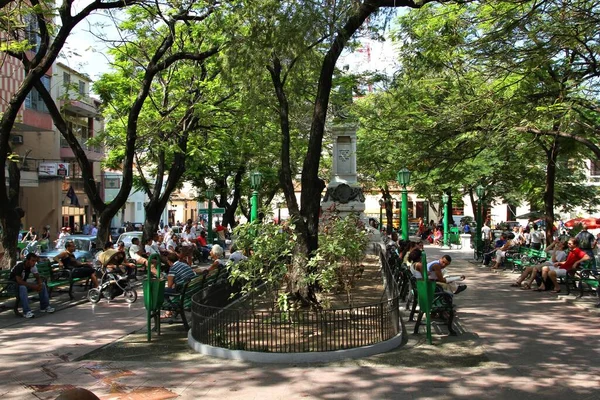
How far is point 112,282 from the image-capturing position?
45.9 feet

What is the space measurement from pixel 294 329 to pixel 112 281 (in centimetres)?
713

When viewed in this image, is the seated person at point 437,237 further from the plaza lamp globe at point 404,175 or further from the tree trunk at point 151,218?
the tree trunk at point 151,218

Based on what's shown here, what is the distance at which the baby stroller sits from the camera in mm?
13672

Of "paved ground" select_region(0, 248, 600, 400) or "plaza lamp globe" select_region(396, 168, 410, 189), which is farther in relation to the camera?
"plaza lamp globe" select_region(396, 168, 410, 189)

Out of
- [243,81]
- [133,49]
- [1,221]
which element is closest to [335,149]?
[133,49]

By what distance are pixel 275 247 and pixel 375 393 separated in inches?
149

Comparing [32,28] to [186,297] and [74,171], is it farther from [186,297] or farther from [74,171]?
[74,171]

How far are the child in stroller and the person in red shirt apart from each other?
9968 mm

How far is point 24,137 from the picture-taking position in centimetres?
3459

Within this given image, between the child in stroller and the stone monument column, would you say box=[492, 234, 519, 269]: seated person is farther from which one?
the child in stroller

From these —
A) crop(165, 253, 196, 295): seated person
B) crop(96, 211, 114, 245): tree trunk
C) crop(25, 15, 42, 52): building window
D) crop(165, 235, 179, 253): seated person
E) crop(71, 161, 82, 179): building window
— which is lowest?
crop(165, 253, 196, 295): seated person

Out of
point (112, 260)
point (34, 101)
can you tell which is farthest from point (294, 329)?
point (34, 101)

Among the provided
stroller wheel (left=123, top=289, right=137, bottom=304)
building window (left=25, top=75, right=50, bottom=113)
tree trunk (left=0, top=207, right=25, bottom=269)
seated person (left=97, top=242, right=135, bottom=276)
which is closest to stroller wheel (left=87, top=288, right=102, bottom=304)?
stroller wheel (left=123, top=289, right=137, bottom=304)

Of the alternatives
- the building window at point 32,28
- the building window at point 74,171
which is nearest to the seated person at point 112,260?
the building window at point 32,28
